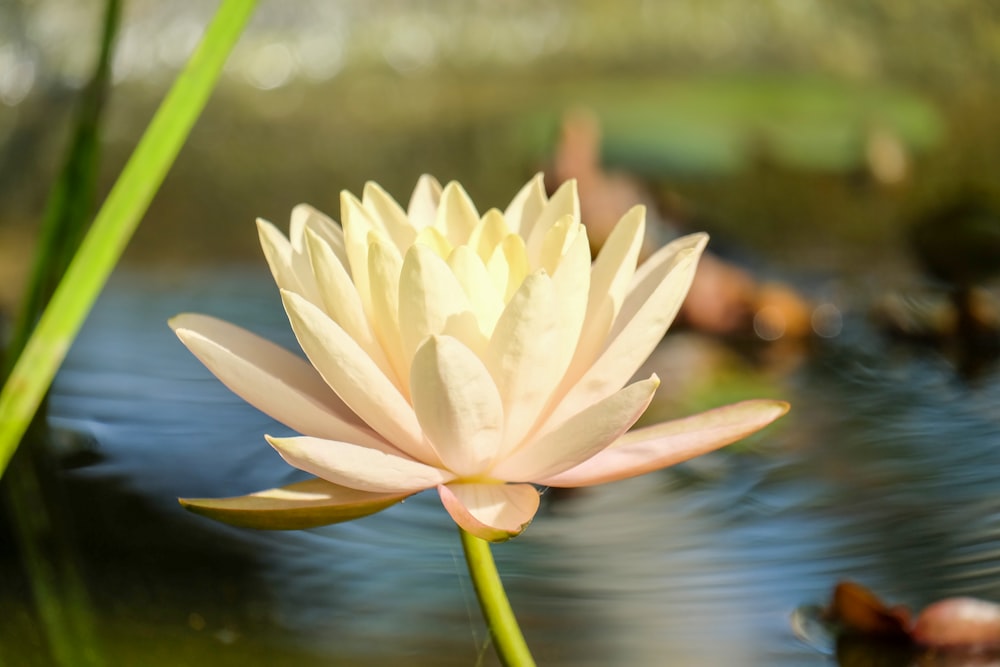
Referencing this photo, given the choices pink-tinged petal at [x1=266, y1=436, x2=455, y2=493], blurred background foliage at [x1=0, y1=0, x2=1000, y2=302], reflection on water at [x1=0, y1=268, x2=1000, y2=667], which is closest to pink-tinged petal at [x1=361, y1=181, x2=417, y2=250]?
pink-tinged petal at [x1=266, y1=436, x2=455, y2=493]

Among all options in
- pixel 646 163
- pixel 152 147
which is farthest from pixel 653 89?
pixel 152 147

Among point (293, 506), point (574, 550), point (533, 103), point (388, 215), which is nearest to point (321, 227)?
point (388, 215)

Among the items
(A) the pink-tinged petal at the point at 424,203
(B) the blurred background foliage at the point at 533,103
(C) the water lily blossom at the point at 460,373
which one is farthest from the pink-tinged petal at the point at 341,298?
(B) the blurred background foliage at the point at 533,103

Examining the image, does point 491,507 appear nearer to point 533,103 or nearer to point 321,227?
point 321,227

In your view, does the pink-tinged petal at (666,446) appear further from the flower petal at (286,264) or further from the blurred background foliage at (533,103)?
the blurred background foliage at (533,103)

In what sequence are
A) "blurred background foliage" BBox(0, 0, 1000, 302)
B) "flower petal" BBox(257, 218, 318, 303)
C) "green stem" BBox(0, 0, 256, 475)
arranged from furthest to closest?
"blurred background foliage" BBox(0, 0, 1000, 302), "flower petal" BBox(257, 218, 318, 303), "green stem" BBox(0, 0, 256, 475)

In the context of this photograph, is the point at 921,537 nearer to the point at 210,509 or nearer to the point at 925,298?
the point at 210,509

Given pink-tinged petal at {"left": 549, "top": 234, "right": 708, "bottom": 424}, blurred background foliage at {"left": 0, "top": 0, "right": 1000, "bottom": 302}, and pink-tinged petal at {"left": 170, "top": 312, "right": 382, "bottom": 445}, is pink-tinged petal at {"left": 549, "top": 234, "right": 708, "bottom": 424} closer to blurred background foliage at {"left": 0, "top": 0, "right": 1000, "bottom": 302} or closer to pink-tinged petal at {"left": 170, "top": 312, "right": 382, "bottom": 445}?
pink-tinged petal at {"left": 170, "top": 312, "right": 382, "bottom": 445}
